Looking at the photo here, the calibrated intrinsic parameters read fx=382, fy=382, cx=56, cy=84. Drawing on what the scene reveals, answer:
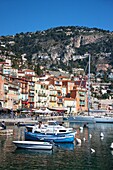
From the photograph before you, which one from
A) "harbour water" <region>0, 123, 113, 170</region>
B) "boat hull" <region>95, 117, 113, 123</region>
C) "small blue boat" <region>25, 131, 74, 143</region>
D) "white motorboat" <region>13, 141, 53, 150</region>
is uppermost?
"boat hull" <region>95, 117, 113, 123</region>

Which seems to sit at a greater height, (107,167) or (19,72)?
(19,72)

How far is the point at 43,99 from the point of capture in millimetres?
108000

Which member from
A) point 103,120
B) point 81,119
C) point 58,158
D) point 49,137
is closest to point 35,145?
point 58,158

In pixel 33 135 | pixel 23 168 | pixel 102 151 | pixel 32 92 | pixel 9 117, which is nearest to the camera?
pixel 23 168

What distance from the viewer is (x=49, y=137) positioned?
1729 inches

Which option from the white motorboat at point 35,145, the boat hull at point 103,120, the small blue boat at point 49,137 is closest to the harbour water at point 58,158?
the white motorboat at point 35,145

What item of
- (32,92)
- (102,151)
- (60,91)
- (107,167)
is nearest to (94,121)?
(32,92)

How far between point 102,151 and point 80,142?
6.24 meters

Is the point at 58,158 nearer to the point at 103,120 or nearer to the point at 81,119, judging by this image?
the point at 81,119

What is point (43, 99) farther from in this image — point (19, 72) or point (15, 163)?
point (15, 163)

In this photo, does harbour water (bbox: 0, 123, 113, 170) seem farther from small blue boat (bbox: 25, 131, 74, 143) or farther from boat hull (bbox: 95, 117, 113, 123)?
boat hull (bbox: 95, 117, 113, 123)

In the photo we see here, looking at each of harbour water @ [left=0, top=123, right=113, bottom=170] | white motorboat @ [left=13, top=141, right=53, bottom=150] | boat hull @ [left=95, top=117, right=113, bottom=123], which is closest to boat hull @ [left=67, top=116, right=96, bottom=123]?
boat hull @ [left=95, top=117, right=113, bottom=123]

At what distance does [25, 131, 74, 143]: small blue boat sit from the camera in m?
43.5

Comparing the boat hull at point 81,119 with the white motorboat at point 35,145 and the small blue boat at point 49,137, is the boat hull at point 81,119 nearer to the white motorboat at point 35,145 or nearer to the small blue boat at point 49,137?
the small blue boat at point 49,137
